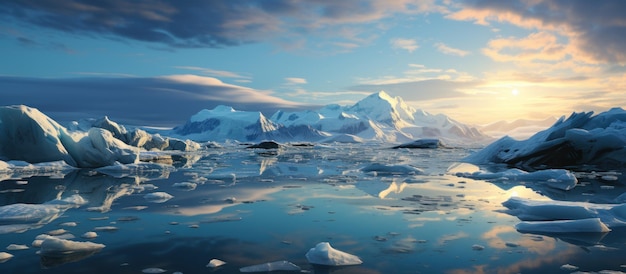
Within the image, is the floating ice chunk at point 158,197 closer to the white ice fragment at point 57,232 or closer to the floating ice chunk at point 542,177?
the white ice fragment at point 57,232

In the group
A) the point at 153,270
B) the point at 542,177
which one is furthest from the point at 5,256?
the point at 542,177

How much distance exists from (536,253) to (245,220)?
12.9 feet

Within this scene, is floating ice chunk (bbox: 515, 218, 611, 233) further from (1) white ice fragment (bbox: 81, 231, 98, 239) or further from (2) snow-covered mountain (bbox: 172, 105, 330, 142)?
(2) snow-covered mountain (bbox: 172, 105, 330, 142)

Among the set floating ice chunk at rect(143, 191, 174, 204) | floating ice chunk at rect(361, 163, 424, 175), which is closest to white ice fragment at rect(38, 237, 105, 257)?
floating ice chunk at rect(143, 191, 174, 204)

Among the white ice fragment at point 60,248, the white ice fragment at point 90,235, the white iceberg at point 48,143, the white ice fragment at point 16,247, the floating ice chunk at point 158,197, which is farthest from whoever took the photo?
the white iceberg at point 48,143

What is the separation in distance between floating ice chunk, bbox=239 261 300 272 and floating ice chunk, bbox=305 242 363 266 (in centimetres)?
27

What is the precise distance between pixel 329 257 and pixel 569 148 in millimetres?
20753

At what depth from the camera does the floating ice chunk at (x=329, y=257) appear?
4.04m

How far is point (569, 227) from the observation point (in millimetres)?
5504

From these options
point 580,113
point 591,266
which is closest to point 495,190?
point 591,266

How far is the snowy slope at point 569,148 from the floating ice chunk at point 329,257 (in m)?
18.6

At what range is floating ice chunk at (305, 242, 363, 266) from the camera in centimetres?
404

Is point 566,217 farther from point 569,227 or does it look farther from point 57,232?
point 57,232

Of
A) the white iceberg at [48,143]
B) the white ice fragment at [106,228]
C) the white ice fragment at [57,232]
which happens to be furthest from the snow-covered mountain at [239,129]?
the white ice fragment at [57,232]
